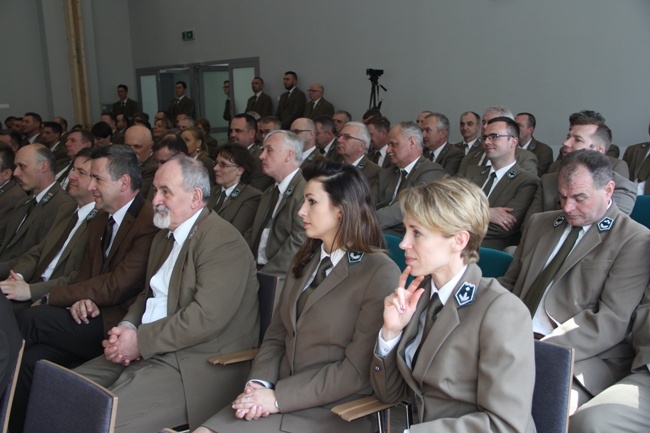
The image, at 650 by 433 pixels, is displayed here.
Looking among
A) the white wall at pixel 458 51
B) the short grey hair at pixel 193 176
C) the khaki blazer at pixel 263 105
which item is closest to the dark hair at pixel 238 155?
the short grey hair at pixel 193 176

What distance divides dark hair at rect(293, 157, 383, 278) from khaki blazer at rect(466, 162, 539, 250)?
77.7 inches

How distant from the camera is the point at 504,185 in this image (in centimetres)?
434

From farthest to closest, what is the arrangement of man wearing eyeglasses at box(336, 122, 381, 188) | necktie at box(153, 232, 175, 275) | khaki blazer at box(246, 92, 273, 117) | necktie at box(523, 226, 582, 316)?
khaki blazer at box(246, 92, 273, 117), man wearing eyeglasses at box(336, 122, 381, 188), necktie at box(153, 232, 175, 275), necktie at box(523, 226, 582, 316)

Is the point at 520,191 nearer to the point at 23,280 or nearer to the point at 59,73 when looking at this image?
the point at 23,280

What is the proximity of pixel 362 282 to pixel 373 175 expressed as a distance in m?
3.30

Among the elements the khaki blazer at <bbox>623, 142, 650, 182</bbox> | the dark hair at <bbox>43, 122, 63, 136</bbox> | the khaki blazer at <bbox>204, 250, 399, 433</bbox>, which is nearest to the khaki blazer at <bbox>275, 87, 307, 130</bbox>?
the dark hair at <bbox>43, 122, 63, 136</bbox>

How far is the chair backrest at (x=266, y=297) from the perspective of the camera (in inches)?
108

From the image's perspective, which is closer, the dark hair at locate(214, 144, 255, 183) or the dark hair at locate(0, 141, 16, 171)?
the dark hair at locate(214, 144, 255, 183)

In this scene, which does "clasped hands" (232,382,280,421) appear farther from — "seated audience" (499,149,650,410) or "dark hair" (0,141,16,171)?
"dark hair" (0,141,16,171)

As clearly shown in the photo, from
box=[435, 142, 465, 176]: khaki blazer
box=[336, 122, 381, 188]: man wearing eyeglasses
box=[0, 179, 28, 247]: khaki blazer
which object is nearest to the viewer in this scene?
box=[0, 179, 28, 247]: khaki blazer

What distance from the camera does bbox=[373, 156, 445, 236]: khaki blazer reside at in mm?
4426

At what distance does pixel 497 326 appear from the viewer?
1.68 m

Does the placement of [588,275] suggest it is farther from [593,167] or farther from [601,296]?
[593,167]

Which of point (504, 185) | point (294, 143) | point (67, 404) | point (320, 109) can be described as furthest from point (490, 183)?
point (320, 109)
